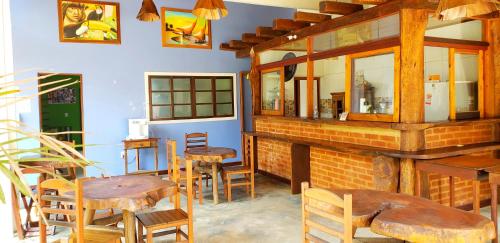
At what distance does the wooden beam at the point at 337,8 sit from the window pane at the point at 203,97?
12.8 feet

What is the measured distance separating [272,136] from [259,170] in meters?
1.19

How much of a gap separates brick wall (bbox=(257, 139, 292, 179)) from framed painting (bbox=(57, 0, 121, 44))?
346 centimetres

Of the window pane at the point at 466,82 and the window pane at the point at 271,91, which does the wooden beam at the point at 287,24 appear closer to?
the window pane at the point at 271,91

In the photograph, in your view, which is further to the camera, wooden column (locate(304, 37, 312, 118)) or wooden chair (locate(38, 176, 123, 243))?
wooden column (locate(304, 37, 312, 118))

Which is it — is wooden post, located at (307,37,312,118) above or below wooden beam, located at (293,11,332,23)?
below

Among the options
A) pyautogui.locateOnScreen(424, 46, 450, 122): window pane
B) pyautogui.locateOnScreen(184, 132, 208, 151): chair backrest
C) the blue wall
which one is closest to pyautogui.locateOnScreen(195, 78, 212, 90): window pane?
the blue wall

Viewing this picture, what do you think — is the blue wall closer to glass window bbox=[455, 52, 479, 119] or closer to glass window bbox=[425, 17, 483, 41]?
glass window bbox=[425, 17, 483, 41]

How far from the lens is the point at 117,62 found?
739 centimetres

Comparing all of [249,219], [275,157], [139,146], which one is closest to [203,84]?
[139,146]

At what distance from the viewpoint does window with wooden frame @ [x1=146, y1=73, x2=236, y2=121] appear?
7.80m

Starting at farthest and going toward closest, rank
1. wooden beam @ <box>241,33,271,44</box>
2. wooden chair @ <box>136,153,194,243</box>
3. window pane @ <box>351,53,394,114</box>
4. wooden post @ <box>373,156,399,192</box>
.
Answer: wooden beam @ <box>241,33,271,44</box> < window pane @ <box>351,53,394,114</box> < wooden post @ <box>373,156,399,192</box> < wooden chair @ <box>136,153,194,243</box>

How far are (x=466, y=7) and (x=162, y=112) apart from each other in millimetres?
6046

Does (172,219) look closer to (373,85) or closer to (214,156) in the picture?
(214,156)

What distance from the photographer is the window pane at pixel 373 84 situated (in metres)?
4.72
